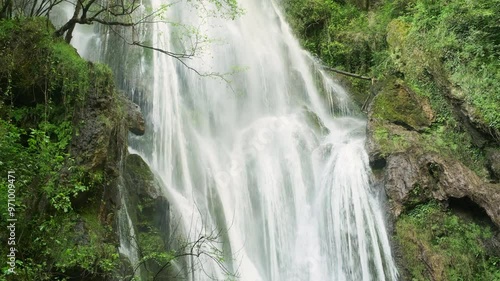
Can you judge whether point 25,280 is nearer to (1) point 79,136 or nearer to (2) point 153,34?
(1) point 79,136

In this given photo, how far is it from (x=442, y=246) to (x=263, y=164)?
16.6ft

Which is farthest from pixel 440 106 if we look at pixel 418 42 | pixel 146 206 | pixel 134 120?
pixel 146 206

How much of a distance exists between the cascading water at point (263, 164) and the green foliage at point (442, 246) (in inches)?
21.2

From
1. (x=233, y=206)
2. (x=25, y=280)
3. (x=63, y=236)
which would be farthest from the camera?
(x=233, y=206)

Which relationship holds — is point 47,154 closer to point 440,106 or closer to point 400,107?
point 400,107

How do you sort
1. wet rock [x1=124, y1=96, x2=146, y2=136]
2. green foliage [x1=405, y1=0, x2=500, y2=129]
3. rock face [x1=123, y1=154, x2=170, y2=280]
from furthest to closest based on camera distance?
green foliage [x1=405, y1=0, x2=500, y2=129]
wet rock [x1=124, y1=96, x2=146, y2=136]
rock face [x1=123, y1=154, x2=170, y2=280]

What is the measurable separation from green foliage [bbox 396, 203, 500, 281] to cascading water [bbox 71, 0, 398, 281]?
54cm

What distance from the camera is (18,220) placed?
460 centimetres

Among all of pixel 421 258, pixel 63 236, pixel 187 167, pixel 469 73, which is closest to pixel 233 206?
pixel 187 167

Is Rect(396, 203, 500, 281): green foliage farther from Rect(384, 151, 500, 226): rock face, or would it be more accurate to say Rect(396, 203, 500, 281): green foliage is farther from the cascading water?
the cascading water

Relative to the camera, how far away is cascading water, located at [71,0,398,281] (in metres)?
9.42

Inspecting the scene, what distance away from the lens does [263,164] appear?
11641 mm

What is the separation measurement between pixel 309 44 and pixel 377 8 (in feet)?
11.2

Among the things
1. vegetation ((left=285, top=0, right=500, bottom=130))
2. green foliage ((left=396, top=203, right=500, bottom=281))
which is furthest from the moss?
green foliage ((left=396, top=203, right=500, bottom=281))
